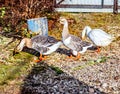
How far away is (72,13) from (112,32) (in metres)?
2.29

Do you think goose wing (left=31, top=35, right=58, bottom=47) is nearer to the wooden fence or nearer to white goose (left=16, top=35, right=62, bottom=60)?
white goose (left=16, top=35, right=62, bottom=60)

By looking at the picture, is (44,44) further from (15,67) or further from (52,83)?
(52,83)

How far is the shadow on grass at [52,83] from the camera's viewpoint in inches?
236

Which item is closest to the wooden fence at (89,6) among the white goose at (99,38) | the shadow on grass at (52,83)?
the white goose at (99,38)

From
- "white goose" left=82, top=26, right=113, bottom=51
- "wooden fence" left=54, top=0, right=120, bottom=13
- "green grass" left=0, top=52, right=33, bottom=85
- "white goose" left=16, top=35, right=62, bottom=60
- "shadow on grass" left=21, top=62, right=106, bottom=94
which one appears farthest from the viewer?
"wooden fence" left=54, top=0, right=120, bottom=13

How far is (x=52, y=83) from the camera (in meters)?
6.30

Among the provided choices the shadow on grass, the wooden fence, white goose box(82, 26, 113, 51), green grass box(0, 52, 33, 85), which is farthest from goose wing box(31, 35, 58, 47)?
the wooden fence

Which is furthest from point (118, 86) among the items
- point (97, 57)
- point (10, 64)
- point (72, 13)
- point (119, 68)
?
point (72, 13)

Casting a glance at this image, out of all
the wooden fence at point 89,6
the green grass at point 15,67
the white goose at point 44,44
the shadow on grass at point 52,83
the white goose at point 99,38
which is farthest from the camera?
the wooden fence at point 89,6

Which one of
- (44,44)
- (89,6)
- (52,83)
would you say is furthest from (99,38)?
(89,6)

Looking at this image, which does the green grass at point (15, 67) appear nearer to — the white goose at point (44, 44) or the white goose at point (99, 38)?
the white goose at point (44, 44)

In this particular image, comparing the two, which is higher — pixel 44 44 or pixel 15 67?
pixel 44 44

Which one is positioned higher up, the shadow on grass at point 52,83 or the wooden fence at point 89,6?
the wooden fence at point 89,6

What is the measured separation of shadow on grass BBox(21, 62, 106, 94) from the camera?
600cm
